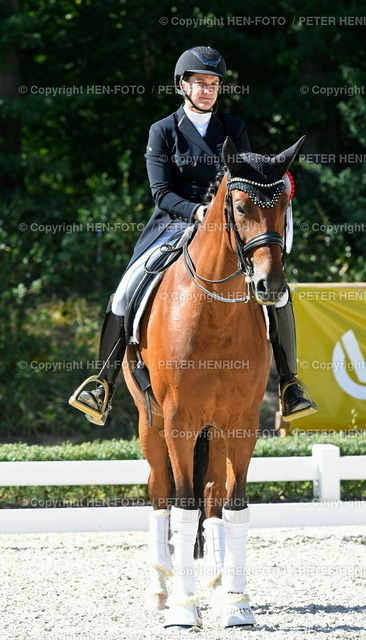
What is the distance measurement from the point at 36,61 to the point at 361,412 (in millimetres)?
9885

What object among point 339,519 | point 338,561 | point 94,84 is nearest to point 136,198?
point 94,84

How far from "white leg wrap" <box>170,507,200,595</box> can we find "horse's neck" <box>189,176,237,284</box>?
4.24ft

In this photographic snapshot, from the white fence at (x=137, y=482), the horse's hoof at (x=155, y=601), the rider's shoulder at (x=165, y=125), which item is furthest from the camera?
the white fence at (x=137, y=482)

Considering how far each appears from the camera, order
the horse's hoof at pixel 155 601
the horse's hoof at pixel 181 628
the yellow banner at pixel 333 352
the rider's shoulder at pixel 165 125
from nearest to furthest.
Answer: the horse's hoof at pixel 181 628 < the horse's hoof at pixel 155 601 < the rider's shoulder at pixel 165 125 < the yellow banner at pixel 333 352

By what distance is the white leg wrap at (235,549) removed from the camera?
5090 mm

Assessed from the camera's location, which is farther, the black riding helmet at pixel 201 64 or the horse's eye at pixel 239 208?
the black riding helmet at pixel 201 64

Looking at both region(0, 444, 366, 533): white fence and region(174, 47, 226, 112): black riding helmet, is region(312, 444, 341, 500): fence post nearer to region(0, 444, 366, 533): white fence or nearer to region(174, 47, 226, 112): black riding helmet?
region(0, 444, 366, 533): white fence

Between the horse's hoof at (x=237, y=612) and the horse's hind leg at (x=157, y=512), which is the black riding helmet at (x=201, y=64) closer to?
the horse's hind leg at (x=157, y=512)

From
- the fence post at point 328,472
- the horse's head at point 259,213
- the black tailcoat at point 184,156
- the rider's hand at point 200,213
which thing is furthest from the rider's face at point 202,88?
the fence post at point 328,472

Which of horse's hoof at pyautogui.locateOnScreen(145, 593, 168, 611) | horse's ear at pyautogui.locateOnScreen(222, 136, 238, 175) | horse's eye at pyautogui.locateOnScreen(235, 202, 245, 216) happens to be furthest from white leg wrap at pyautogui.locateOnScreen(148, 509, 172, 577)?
horse's ear at pyautogui.locateOnScreen(222, 136, 238, 175)

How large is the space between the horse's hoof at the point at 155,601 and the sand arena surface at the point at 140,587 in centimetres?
8

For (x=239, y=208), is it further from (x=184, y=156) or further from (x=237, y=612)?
(x=237, y=612)

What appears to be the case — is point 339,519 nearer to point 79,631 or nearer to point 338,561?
point 338,561

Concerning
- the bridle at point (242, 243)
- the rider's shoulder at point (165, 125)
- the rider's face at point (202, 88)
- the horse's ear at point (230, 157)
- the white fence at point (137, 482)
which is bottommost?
the white fence at point (137, 482)
